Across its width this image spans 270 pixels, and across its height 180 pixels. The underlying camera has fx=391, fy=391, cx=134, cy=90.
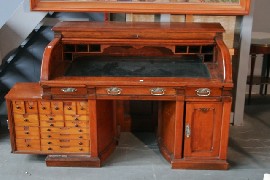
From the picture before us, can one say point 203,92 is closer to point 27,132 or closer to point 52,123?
point 52,123

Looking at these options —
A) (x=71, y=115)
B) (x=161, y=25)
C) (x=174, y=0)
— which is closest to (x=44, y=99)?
(x=71, y=115)

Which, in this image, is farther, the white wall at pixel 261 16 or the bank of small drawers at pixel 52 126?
the white wall at pixel 261 16

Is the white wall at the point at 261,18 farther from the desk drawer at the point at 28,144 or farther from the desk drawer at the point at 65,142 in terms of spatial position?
the desk drawer at the point at 28,144

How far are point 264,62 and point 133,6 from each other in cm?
217

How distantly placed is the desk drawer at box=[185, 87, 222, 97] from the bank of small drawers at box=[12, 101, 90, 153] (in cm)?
88

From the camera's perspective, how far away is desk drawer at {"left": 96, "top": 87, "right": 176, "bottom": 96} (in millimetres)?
3227

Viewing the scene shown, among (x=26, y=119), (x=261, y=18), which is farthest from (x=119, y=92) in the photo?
(x=261, y=18)

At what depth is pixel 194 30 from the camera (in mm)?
3430

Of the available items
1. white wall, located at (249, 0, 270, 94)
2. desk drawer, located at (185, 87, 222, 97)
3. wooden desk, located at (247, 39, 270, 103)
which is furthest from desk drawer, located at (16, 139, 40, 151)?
white wall, located at (249, 0, 270, 94)

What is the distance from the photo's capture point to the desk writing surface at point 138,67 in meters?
3.34

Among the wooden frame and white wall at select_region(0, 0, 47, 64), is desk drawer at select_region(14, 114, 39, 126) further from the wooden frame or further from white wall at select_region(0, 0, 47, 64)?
the wooden frame

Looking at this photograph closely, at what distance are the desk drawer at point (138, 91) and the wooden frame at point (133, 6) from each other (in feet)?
3.22

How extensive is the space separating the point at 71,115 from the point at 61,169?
0.49 meters

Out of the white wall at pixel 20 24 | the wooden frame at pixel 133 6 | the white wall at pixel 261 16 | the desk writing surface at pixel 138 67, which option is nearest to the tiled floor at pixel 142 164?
the desk writing surface at pixel 138 67
